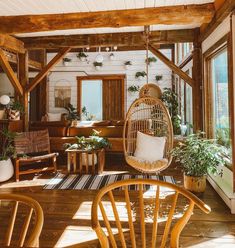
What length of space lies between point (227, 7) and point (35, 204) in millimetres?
3162

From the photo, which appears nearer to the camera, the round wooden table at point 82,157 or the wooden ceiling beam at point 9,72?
the round wooden table at point 82,157

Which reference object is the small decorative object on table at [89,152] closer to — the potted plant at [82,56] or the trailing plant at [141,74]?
the trailing plant at [141,74]

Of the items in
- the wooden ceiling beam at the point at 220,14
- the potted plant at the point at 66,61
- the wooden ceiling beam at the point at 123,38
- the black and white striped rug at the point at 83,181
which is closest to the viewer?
the wooden ceiling beam at the point at 220,14

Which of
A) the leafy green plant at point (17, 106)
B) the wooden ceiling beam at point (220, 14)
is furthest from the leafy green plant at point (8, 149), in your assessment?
the wooden ceiling beam at point (220, 14)

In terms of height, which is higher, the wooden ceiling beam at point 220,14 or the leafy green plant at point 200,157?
the wooden ceiling beam at point 220,14

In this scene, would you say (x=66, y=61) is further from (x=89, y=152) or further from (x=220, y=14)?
(x=220, y=14)

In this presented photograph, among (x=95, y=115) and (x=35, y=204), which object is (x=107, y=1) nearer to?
(x=35, y=204)

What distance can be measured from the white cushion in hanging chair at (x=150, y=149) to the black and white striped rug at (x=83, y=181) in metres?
0.54

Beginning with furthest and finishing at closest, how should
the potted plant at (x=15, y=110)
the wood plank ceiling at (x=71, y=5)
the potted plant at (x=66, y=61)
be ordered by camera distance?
the potted plant at (x=66, y=61) < the potted plant at (x=15, y=110) < the wood plank ceiling at (x=71, y=5)

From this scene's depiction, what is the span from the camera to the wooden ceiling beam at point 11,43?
519 centimetres

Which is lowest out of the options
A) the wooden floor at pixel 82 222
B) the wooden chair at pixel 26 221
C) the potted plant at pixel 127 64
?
the wooden floor at pixel 82 222

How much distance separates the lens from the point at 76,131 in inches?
237

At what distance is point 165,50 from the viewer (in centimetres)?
923

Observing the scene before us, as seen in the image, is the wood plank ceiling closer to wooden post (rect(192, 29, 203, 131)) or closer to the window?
wooden post (rect(192, 29, 203, 131))
